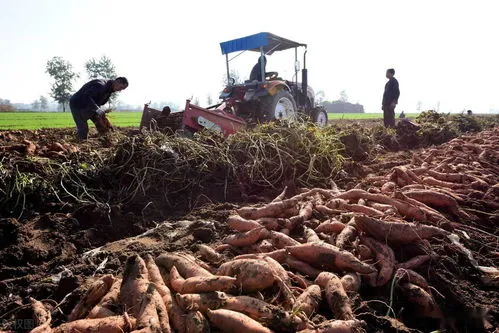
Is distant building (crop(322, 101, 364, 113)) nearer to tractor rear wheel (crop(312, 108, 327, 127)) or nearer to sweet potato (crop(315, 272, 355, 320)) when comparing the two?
tractor rear wheel (crop(312, 108, 327, 127))

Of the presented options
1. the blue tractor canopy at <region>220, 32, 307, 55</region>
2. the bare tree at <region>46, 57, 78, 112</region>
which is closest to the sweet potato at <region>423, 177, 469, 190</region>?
the blue tractor canopy at <region>220, 32, 307, 55</region>

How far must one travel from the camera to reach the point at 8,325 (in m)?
2.10

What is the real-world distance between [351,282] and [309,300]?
434mm

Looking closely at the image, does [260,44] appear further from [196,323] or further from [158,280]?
[196,323]

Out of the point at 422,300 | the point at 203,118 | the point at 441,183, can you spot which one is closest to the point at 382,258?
the point at 422,300

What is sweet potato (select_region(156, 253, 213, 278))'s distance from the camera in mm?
2274

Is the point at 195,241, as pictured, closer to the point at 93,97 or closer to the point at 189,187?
the point at 189,187

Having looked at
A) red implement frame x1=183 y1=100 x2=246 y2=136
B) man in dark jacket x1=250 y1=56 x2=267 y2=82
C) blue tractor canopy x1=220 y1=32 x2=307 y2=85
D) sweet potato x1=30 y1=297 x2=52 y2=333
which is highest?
blue tractor canopy x1=220 y1=32 x2=307 y2=85

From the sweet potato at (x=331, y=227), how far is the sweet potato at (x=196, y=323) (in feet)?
5.52

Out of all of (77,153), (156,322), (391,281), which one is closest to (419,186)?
(391,281)

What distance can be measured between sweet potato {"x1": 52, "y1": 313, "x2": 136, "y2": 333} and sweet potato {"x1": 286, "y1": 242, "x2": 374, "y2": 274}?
4.46ft

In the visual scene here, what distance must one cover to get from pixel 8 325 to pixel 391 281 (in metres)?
2.60

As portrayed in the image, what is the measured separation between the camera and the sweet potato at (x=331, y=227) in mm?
3166

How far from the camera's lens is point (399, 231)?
2836 millimetres
